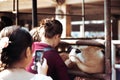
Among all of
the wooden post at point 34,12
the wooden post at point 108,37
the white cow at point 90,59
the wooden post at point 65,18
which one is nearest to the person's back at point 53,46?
the white cow at point 90,59

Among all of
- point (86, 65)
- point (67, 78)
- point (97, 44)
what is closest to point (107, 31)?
point (97, 44)

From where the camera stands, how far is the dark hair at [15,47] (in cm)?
158

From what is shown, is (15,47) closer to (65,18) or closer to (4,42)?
(4,42)

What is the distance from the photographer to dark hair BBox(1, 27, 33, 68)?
1.58m

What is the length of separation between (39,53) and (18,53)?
68cm

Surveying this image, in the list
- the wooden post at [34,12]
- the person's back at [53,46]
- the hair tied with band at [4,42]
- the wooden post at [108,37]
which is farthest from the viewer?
the wooden post at [34,12]

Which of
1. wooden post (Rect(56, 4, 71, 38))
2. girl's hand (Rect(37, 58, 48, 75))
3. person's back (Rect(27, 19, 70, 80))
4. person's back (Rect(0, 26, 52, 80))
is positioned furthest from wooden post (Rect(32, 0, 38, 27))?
wooden post (Rect(56, 4, 71, 38))

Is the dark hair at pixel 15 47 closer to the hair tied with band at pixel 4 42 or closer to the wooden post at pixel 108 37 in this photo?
the hair tied with band at pixel 4 42

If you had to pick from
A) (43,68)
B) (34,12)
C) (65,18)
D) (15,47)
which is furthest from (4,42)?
(65,18)

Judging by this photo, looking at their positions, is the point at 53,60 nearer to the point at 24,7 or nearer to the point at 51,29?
the point at 51,29

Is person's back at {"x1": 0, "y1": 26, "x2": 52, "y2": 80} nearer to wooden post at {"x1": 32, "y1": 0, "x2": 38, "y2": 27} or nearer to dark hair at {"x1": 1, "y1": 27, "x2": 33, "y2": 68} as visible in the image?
dark hair at {"x1": 1, "y1": 27, "x2": 33, "y2": 68}

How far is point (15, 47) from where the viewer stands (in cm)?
158

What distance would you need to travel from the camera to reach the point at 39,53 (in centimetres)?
225

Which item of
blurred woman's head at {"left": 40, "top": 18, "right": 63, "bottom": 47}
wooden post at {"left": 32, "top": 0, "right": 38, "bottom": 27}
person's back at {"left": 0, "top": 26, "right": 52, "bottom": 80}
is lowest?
person's back at {"left": 0, "top": 26, "right": 52, "bottom": 80}
